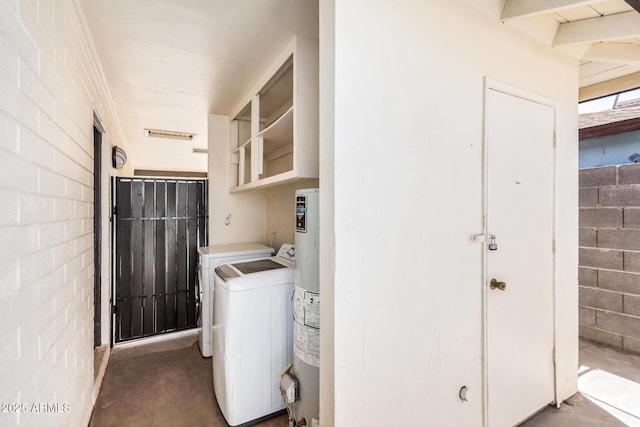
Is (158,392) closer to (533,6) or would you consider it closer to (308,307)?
(308,307)

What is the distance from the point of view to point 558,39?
1856mm

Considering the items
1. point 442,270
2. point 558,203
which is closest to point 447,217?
point 442,270

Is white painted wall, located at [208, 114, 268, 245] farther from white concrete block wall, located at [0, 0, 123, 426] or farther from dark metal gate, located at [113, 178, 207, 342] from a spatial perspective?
white concrete block wall, located at [0, 0, 123, 426]

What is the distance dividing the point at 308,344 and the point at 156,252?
240 centimetres

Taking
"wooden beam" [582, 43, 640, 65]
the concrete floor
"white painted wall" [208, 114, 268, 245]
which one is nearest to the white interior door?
the concrete floor

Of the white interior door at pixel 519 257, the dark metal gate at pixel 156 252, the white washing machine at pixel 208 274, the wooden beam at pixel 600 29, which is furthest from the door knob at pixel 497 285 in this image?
the dark metal gate at pixel 156 252

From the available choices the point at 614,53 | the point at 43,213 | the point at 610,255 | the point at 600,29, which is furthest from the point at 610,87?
the point at 43,213

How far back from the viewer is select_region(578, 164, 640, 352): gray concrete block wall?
106 inches

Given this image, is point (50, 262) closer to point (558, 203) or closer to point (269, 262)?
point (269, 262)

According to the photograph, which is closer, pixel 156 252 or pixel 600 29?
pixel 600 29

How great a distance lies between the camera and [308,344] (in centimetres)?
158

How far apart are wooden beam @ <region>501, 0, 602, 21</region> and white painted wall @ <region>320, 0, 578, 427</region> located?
0.08 m

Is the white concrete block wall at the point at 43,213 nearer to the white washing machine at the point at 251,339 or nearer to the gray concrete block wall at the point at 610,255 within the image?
the white washing machine at the point at 251,339

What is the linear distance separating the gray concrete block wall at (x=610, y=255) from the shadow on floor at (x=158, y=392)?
132 inches
